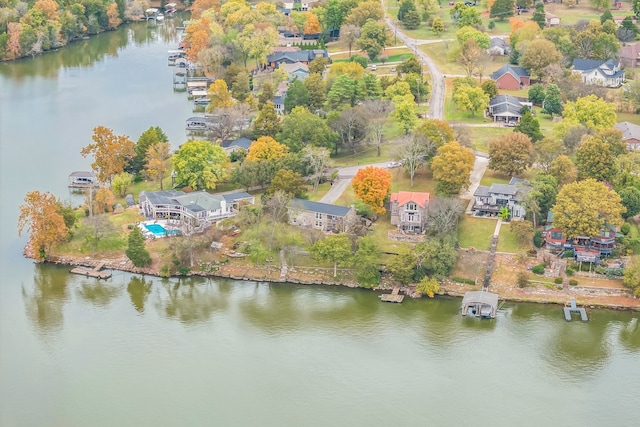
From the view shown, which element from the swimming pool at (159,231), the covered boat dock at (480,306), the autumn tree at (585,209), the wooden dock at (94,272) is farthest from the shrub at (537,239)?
the wooden dock at (94,272)

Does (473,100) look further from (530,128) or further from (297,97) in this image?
(297,97)

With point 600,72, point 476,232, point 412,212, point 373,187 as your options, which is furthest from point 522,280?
point 600,72

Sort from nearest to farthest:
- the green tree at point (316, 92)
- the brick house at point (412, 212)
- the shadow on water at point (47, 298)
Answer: the shadow on water at point (47, 298), the brick house at point (412, 212), the green tree at point (316, 92)

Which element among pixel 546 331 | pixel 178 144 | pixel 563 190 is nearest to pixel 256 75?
pixel 178 144

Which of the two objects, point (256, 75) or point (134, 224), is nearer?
point (134, 224)

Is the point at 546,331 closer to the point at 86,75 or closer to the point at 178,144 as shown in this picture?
the point at 178,144

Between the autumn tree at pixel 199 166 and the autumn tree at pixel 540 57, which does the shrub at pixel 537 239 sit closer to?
the autumn tree at pixel 199 166
